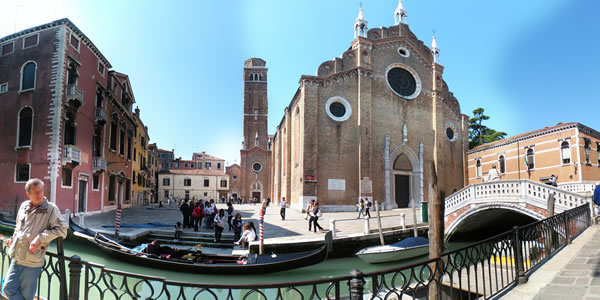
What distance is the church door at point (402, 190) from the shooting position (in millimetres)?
25594

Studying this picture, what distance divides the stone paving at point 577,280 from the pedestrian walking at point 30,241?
5.80m

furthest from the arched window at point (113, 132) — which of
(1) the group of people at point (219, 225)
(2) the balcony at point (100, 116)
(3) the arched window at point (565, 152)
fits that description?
(3) the arched window at point (565, 152)

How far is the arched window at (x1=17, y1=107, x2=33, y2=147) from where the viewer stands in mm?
16078

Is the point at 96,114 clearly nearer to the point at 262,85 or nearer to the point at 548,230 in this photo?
the point at 548,230

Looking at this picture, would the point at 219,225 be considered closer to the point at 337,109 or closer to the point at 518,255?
the point at 518,255

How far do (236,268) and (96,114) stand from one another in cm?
1490

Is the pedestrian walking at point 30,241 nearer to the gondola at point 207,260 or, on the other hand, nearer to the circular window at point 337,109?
the gondola at point 207,260

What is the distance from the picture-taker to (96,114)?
18891mm

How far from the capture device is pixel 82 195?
17.6 m

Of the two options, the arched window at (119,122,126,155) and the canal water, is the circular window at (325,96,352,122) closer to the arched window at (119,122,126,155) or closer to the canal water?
the canal water

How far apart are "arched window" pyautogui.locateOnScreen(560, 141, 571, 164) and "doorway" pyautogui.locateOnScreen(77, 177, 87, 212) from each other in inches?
1149

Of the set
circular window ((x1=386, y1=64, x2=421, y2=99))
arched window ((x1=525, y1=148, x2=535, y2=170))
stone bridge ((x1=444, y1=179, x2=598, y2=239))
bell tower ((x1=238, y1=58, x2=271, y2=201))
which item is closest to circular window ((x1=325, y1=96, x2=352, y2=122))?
circular window ((x1=386, y1=64, x2=421, y2=99))

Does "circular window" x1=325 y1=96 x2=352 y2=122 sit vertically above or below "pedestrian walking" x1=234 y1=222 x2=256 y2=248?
above

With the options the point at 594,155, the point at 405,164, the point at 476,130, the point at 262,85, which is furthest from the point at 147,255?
the point at 262,85
